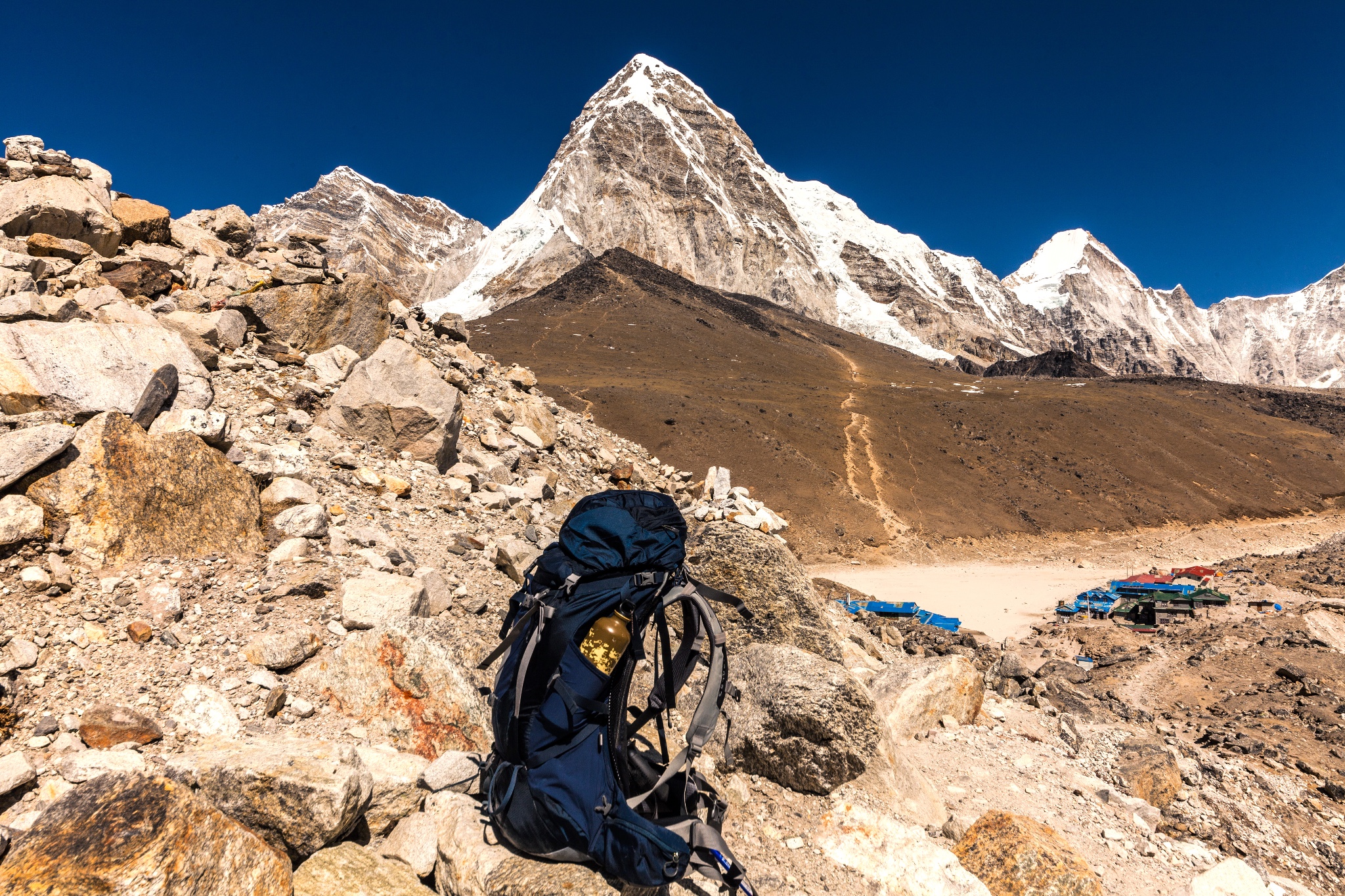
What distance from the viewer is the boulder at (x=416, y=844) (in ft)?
10.3

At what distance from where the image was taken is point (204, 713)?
3.89 m

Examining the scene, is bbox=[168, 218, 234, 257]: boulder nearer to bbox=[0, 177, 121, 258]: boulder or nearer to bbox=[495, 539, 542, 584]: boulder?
bbox=[0, 177, 121, 258]: boulder

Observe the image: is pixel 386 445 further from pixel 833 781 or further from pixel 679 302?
pixel 679 302

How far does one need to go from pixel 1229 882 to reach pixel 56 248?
14244 mm

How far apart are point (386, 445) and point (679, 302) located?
91.7 metres

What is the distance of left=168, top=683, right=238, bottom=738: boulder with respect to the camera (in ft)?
12.5

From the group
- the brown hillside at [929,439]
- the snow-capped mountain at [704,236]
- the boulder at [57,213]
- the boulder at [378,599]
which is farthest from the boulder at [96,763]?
the snow-capped mountain at [704,236]

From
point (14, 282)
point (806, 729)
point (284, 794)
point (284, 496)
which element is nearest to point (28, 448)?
point (284, 496)

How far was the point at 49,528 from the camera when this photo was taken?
4.50m

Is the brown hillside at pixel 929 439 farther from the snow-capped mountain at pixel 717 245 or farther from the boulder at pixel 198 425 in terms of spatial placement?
the snow-capped mountain at pixel 717 245

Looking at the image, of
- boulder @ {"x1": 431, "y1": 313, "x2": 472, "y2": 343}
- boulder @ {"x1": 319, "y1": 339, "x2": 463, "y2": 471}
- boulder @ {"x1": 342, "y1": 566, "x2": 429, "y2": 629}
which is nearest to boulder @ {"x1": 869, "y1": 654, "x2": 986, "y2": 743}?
boulder @ {"x1": 342, "y1": 566, "x2": 429, "y2": 629}

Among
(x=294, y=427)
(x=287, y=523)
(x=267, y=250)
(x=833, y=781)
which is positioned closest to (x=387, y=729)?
(x=287, y=523)

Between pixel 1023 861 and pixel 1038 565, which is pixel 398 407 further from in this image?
pixel 1038 565

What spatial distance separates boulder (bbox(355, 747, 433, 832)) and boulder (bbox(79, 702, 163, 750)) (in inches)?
47.3
